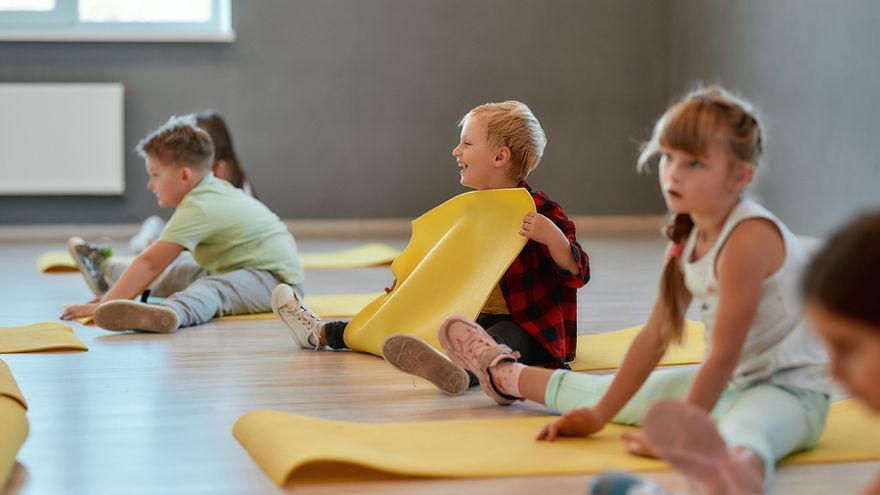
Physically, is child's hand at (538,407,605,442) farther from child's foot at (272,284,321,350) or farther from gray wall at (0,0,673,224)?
gray wall at (0,0,673,224)

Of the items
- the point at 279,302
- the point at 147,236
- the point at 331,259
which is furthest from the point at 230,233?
the point at 147,236

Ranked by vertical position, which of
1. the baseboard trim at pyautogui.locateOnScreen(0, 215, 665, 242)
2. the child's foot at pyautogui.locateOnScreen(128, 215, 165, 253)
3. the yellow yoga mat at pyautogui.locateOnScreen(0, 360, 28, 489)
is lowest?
the baseboard trim at pyautogui.locateOnScreen(0, 215, 665, 242)

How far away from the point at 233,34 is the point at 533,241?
12.4 feet

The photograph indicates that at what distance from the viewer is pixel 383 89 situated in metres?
5.62

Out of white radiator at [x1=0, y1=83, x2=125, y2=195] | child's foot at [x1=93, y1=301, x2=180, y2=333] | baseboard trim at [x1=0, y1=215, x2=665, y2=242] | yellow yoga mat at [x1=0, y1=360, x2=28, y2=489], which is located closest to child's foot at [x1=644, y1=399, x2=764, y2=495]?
yellow yoga mat at [x1=0, y1=360, x2=28, y2=489]

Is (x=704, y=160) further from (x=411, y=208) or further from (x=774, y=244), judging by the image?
(x=411, y=208)

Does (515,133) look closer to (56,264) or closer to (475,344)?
(475,344)

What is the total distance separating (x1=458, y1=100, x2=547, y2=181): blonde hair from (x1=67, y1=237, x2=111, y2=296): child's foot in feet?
4.56

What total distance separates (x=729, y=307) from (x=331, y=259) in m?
3.01

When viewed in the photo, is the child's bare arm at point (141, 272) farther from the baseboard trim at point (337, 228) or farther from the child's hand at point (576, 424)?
the baseboard trim at point (337, 228)

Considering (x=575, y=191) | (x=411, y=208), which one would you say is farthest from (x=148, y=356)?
(x=575, y=191)

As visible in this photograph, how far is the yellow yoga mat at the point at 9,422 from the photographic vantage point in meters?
1.31

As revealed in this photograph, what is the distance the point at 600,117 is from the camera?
19.1ft

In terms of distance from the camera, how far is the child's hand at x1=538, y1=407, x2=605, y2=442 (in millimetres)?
1408
